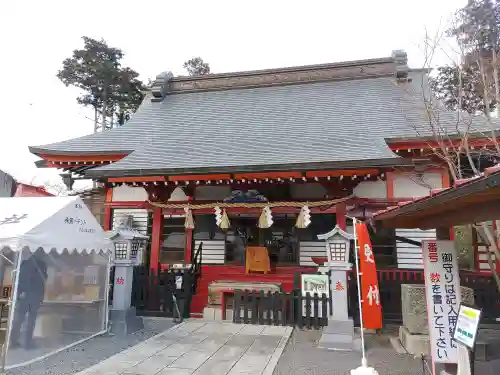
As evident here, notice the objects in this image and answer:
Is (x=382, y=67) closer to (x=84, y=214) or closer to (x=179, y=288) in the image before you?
(x=179, y=288)

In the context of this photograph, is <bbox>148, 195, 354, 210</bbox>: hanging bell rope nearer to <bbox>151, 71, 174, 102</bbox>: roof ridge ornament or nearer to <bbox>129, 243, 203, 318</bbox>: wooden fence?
<bbox>129, 243, 203, 318</bbox>: wooden fence

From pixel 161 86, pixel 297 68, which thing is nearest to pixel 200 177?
pixel 297 68

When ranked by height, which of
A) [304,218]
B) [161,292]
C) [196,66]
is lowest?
[161,292]

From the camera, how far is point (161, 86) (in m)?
16.5

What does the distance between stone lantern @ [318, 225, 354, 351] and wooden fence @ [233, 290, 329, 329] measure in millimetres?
887

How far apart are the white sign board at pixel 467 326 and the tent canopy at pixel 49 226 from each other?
5.67 meters

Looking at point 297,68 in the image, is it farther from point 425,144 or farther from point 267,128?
point 425,144

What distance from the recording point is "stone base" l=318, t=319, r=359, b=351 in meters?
6.72

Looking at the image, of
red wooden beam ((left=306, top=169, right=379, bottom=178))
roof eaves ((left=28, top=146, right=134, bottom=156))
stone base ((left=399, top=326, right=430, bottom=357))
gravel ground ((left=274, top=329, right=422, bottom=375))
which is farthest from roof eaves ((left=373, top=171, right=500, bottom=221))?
roof eaves ((left=28, top=146, right=134, bottom=156))

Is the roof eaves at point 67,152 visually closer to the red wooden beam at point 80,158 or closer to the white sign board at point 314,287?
the red wooden beam at point 80,158

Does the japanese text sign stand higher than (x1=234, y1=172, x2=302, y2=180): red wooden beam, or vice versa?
(x1=234, y1=172, x2=302, y2=180): red wooden beam

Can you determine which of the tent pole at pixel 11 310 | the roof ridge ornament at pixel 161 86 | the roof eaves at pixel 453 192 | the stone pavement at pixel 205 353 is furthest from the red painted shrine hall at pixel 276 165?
the tent pole at pixel 11 310

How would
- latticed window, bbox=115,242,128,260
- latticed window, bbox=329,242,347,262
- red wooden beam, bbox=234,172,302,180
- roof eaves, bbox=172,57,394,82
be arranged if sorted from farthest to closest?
roof eaves, bbox=172,57,394,82 → red wooden beam, bbox=234,172,302,180 → latticed window, bbox=115,242,128,260 → latticed window, bbox=329,242,347,262

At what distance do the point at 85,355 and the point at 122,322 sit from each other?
1529 millimetres
